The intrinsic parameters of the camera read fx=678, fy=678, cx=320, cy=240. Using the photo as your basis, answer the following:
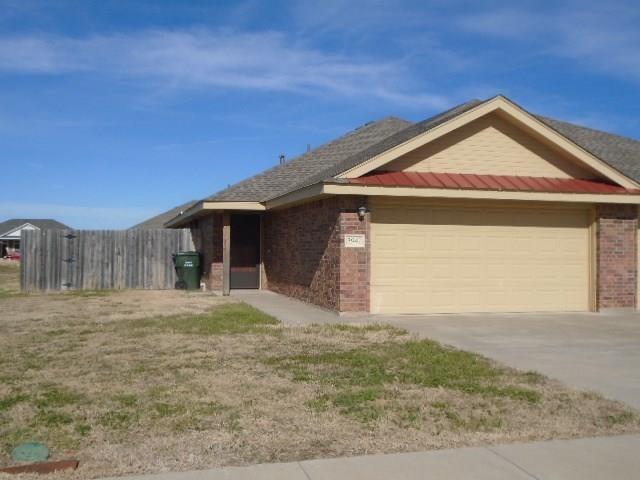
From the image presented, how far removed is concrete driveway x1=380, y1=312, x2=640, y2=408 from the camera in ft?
25.2

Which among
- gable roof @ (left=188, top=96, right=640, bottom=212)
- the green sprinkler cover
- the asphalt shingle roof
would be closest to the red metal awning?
gable roof @ (left=188, top=96, right=640, bottom=212)

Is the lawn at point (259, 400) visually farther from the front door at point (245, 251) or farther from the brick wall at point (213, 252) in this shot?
the front door at point (245, 251)

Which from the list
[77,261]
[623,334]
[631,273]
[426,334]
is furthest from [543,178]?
[77,261]

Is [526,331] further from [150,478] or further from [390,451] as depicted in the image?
[150,478]

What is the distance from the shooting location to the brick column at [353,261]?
12.9 metres

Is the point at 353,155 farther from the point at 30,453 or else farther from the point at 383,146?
the point at 30,453

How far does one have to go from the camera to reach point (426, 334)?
1082 cm

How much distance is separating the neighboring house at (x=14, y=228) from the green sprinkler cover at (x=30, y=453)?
228ft

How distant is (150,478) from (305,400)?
2.21 meters

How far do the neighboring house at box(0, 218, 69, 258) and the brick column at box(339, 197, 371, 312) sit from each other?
6323 centimetres

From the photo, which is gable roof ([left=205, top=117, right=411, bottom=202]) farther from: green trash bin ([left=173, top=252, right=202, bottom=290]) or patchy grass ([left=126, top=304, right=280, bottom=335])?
patchy grass ([left=126, top=304, right=280, bottom=335])

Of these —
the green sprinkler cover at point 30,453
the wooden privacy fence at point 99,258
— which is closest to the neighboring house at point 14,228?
the wooden privacy fence at point 99,258

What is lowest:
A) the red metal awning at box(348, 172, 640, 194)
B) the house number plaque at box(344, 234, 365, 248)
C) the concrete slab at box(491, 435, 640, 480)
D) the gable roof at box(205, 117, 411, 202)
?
the concrete slab at box(491, 435, 640, 480)

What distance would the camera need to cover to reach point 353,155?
17578 millimetres
